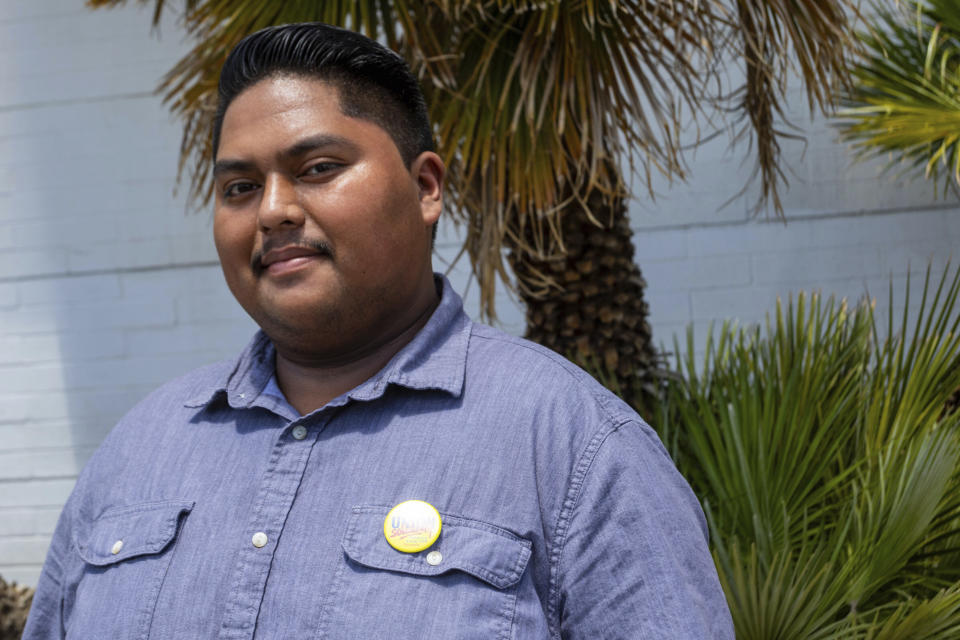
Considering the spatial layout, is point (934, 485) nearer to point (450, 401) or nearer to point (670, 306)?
point (450, 401)

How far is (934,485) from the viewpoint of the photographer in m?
1.98

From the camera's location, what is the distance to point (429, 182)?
126 cm

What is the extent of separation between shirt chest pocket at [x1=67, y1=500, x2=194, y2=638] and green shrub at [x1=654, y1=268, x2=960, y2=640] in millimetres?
1061

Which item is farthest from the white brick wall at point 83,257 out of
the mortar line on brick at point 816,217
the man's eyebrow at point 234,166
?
the man's eyebrow at point 234,166

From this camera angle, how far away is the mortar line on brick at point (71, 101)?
4.18 m

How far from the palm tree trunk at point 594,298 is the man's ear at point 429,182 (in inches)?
63.1

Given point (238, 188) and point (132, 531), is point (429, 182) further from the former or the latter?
point (132, 531)

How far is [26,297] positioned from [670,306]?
2692mm

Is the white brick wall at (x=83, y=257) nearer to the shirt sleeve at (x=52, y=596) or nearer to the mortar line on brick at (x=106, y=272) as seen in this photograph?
the mortar line on brick at (x=106, y=272)

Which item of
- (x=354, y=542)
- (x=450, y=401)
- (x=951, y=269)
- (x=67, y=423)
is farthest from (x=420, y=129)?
(x=67, y=423)

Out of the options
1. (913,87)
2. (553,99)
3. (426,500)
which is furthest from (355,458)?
(913,87)

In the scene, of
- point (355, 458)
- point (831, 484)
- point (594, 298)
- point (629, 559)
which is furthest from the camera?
point (594, 298)

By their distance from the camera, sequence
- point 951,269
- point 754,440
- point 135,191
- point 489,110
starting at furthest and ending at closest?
1. point 135,191
2. point 951,269
3. point 489,110
4. point 754,440

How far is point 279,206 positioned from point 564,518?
0.46m
